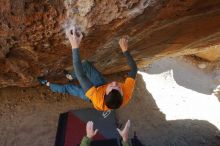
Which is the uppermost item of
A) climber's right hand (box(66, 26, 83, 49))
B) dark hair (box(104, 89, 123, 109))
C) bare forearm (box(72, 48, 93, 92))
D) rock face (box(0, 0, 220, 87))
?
rock face (box(0, 0, 220, 87))

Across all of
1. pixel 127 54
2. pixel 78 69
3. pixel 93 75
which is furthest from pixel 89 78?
pixel 78 69

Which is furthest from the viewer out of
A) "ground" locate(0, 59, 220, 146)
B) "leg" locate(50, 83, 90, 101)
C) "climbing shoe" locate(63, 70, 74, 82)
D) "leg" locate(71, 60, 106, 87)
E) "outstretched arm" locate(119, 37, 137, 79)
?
"ground" locate(0, 59, 220, 146)

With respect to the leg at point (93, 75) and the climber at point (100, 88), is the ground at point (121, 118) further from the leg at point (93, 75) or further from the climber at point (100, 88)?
the climber at point (100, 88)

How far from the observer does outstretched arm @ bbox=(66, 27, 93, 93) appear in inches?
153

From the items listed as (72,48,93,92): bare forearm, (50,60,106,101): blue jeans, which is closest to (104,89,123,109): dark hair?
(72,48,93,92): bare forearm

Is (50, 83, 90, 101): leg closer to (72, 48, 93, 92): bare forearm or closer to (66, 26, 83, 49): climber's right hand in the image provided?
(72, 48, 93, 92): bare forearm

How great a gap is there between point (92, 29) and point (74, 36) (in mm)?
294

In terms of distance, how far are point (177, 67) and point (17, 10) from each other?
692 centimetres

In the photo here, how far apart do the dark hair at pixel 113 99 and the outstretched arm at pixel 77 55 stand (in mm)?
277

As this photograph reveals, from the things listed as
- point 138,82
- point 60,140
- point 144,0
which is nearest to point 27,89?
point 60,140

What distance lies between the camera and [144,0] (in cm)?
382

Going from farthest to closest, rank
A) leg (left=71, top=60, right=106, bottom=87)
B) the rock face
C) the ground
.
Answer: the ground → leg (left=71, top=60, right=106, bottom=87) → the rock face

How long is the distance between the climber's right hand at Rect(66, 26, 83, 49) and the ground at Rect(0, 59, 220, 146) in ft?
7.46

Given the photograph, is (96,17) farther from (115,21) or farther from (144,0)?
(144,0)
